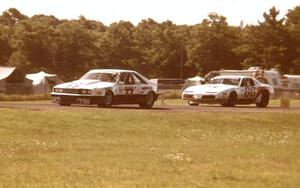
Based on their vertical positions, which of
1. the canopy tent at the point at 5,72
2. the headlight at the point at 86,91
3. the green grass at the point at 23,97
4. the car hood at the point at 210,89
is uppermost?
the canopy tent at the point at 5,72

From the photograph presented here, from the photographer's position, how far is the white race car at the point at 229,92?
26547mm

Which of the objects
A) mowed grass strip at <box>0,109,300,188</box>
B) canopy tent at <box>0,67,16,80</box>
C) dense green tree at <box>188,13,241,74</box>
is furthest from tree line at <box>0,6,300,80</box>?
mowed grass strip at <box>0,109,300,188</box>

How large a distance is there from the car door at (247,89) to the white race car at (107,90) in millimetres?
4293

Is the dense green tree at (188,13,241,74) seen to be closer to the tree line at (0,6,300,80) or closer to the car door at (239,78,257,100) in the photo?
the tree line at (0,6,300,80)

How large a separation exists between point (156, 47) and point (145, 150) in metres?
84.5

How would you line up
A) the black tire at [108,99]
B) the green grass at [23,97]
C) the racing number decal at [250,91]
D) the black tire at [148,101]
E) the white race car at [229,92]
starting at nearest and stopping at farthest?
the black tire at [108,99] < the black tire at [148,101] < the white race car at [229,92] < the racing number decal at [250,91] < the green grass at [23,97]

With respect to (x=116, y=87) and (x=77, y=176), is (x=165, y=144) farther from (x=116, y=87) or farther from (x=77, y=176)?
(x=116, y=87)

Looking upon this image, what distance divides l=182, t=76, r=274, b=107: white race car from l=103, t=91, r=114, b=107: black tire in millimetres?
4642

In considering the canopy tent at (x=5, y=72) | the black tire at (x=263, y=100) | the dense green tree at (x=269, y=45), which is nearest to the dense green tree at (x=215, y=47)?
the dense green tree at (x=269, y=45)

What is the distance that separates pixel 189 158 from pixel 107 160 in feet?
4.60

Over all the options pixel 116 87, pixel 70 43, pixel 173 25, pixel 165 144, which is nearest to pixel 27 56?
pixel 70 43

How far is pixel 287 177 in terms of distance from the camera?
9562 millimetres

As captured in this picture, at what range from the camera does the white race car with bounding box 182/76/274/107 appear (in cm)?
2655

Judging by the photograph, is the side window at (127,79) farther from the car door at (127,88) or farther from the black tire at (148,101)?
the black tire at (148,101)
